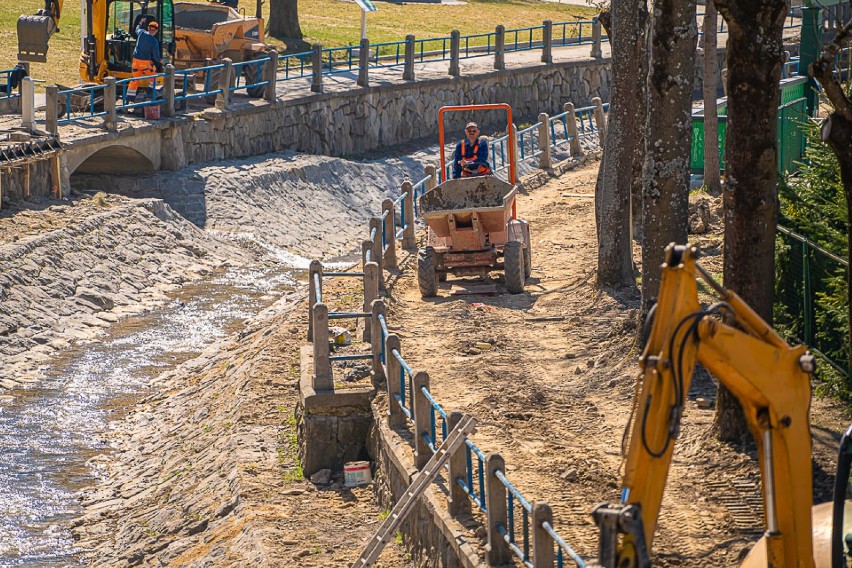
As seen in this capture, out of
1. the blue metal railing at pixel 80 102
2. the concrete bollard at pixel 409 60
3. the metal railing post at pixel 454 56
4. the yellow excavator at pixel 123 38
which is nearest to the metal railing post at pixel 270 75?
the yellow excavator at pixel 123 38

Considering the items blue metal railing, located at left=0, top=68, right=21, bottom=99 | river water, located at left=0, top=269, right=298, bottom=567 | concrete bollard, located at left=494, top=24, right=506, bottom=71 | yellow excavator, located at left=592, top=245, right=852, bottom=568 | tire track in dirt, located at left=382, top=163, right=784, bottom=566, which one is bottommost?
river water, located at left=0, top=269, right=298, bottom=567

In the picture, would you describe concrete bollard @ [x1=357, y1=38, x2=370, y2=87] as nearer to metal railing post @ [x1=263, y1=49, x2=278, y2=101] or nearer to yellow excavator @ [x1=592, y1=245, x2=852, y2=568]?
metal railing post @ [x1=263, y1=49, x2=278, y2=101]

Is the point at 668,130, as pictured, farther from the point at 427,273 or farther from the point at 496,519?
the point at 496,519

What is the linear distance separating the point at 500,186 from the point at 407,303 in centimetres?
207

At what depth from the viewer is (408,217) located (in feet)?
72.5

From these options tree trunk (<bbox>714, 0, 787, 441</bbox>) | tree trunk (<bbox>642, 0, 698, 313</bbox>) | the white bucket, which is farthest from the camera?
tree trunk (<bbox>642, 0, 698, 313</bbox>)

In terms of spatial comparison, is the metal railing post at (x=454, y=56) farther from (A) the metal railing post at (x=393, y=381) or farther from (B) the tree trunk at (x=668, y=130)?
(A) the metal railing post at (x=393, y=381)

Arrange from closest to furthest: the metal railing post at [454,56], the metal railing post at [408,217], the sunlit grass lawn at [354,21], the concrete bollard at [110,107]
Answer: the metal railing post at [408,217], the concrete bollard at [110,107], the metal railing post at [454,56], the sunlit grass lawn at [354,21]

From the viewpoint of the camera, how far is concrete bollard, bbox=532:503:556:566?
30.5 feet

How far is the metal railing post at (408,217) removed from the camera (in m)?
21.8

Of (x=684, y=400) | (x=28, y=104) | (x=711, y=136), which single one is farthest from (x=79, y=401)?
(x=684, y=400)

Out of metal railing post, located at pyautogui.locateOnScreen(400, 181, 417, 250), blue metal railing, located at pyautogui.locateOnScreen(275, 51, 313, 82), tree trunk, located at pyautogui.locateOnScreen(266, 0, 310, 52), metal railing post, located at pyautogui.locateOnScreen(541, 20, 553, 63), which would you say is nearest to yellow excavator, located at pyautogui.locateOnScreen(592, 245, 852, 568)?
metal railing post, located at pyautogui.locateOnScreen(400, 181, 417, 250)

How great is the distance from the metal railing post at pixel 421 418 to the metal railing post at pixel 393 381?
4.29 feet

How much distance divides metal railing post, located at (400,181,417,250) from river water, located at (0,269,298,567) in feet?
9.12
